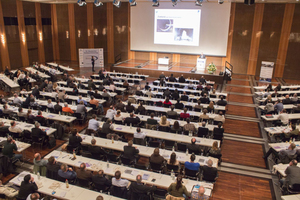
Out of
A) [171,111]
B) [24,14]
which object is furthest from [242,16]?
[24,14]

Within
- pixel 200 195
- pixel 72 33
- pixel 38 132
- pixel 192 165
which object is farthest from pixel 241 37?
pixel 200 195

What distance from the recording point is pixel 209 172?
655 cm

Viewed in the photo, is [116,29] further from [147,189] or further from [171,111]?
[147,189]

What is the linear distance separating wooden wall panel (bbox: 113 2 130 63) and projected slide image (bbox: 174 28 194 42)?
576cm

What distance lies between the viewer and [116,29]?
84.9 feet

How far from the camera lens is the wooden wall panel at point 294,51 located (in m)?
20.3

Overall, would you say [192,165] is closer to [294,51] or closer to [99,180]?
[99,180]

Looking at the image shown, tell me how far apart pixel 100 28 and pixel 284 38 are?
17823 millimetres

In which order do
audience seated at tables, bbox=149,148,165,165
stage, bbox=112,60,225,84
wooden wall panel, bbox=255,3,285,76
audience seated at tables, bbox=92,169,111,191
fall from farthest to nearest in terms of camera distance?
wooden wall panel, bbox=255,3,285,76 < stage, bbox=112,60,225,84 < audience seated at tables, bbox=149,148,165,165 < audience seated at tables, bbox=92,169,111,191

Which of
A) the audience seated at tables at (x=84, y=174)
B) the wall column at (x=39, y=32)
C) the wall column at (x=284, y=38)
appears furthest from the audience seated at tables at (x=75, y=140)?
the wall column at (x=39, y=32)

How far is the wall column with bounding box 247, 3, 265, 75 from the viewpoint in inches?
834

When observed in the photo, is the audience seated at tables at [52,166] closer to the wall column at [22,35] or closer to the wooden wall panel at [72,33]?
the wall column at [22,35]

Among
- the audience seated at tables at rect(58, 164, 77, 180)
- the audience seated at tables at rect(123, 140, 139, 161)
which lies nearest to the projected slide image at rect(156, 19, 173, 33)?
the audience seated at tables at rect(123, 140, 139, 161)

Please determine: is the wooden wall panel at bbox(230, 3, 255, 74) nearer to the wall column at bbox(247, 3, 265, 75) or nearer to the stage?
the wall column at bbox(247, 3, 265, 75)
